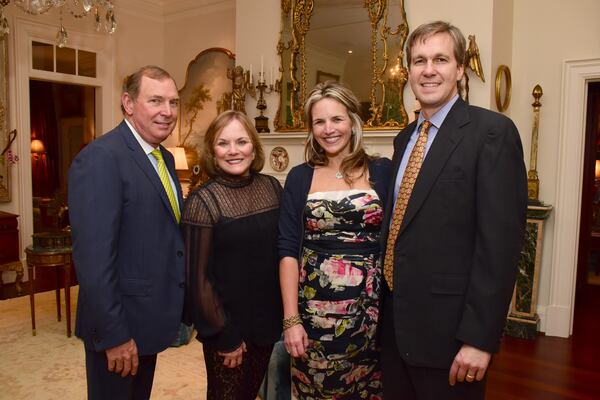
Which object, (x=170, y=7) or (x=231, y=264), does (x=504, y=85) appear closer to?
(x=231, y=264)

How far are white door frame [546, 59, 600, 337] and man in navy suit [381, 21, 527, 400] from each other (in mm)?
2866

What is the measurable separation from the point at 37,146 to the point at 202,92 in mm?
4763

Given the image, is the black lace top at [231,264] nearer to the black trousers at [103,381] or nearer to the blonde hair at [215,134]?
the blonde hair at [215,134]

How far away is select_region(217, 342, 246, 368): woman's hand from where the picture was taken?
1712 millimetres

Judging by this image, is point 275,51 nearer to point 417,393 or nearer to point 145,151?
point 145,151

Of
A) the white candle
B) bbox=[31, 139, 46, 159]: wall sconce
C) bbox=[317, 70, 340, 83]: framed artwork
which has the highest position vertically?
the white candle

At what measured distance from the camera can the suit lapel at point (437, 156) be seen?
4.75ft

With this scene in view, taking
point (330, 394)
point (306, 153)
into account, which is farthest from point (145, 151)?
point (330, 394)

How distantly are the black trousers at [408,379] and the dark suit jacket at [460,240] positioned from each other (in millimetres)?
56

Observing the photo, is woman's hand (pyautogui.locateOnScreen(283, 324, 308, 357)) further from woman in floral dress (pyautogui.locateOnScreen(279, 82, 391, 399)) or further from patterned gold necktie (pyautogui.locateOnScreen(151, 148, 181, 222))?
patterned gold necktie (pyautogui.locateOnScreen(151, 148, 181, 222))

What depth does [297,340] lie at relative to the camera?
175 centimetres

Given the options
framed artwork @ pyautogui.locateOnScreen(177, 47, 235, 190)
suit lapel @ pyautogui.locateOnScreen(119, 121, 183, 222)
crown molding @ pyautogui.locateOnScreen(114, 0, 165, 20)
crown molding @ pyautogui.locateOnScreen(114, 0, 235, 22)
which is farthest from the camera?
crown molding @ pyautogui.locateOnScreen(114, 0, 165, 20)

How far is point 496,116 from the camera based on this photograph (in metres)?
1.42

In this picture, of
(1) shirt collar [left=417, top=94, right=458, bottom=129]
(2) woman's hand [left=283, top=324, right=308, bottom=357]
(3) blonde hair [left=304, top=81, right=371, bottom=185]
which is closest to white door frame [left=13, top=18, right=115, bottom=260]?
(3) blonde hair [left=304, top=81, right=371, bottom=185]
